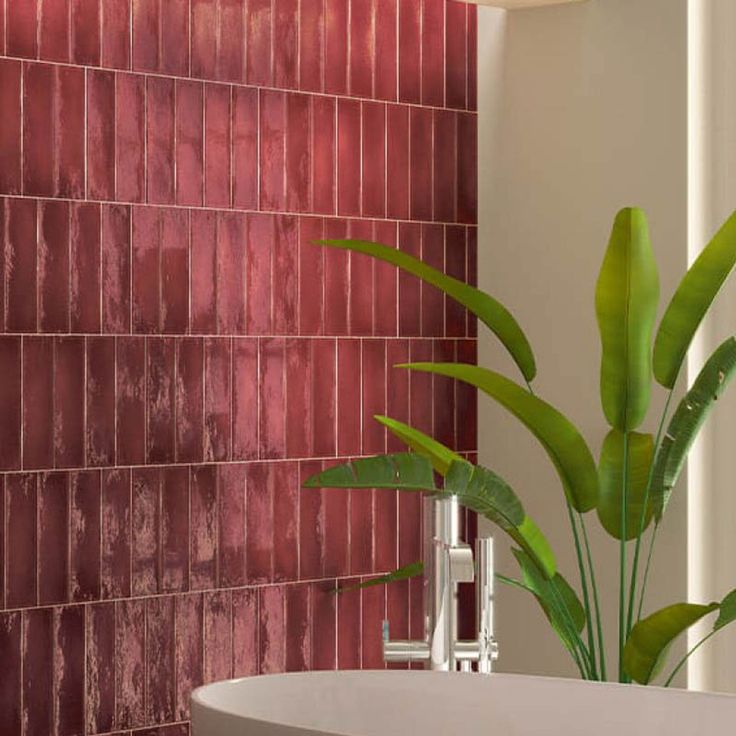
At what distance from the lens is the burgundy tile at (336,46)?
335 cm

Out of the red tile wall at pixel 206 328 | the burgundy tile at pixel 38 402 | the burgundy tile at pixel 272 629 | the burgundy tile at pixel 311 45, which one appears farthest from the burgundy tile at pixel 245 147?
the burgundy tile at pixel 272 629

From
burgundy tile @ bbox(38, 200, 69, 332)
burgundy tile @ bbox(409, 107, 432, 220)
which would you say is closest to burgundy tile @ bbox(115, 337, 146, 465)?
burgundy tile @ bbox(38, 200, 69, 332)

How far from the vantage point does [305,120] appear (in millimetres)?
3314

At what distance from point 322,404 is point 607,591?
2.20ft

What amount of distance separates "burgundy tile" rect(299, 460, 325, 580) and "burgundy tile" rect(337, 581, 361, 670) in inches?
3.5

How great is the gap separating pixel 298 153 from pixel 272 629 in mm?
907

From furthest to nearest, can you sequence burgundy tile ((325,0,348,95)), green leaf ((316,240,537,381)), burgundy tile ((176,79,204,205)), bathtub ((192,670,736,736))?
burgundy tile ((325,0,348,95))
burgundy tile ((176,79,204,205))
green leaf ((316,240,537,381))
bathtub ((192,670,736,736))

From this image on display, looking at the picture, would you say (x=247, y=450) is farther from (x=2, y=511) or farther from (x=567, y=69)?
(x=567, y=69)

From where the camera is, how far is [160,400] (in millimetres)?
3111

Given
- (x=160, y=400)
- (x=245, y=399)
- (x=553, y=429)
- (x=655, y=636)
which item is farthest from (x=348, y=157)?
(x=655, y=636)

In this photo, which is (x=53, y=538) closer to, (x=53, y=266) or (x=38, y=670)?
(x=38, y=670)

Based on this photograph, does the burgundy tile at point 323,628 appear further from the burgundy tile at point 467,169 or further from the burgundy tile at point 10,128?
the burgundy tile at point 10,128

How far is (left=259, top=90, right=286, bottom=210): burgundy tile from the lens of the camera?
10.7 feet

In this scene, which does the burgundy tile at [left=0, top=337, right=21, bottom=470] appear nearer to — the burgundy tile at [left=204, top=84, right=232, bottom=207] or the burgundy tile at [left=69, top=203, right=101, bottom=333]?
the burgundy tile at [left=69, top=203, right=101, bottom=333]
